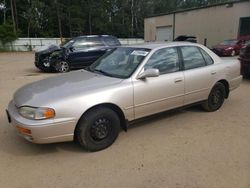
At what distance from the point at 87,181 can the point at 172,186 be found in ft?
3.21

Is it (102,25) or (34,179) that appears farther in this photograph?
(102,25)

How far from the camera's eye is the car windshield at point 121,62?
3.83 m

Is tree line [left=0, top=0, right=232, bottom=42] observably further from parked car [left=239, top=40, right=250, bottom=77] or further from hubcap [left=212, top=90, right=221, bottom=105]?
hubcap [left=212, top=90, right=221, bottom=105]

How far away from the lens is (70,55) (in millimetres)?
10859

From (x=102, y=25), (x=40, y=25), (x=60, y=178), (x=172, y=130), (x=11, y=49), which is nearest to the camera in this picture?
(x=60, y=178)

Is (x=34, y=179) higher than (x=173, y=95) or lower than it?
lower

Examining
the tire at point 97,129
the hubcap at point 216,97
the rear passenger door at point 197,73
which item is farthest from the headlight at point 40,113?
the hubcap at point 216,97

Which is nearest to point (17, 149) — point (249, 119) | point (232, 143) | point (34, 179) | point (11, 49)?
point (34, 179)

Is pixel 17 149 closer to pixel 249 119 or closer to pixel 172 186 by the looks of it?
pixel 172 186

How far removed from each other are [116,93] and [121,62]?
86 cm

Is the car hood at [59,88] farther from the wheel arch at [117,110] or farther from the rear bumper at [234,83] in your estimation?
the rear bumper at [234,83]

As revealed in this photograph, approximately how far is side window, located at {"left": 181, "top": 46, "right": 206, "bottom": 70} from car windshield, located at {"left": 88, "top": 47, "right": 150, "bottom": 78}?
792 millimetres

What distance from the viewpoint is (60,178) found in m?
2.83

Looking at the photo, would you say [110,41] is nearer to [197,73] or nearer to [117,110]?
[197,73]
